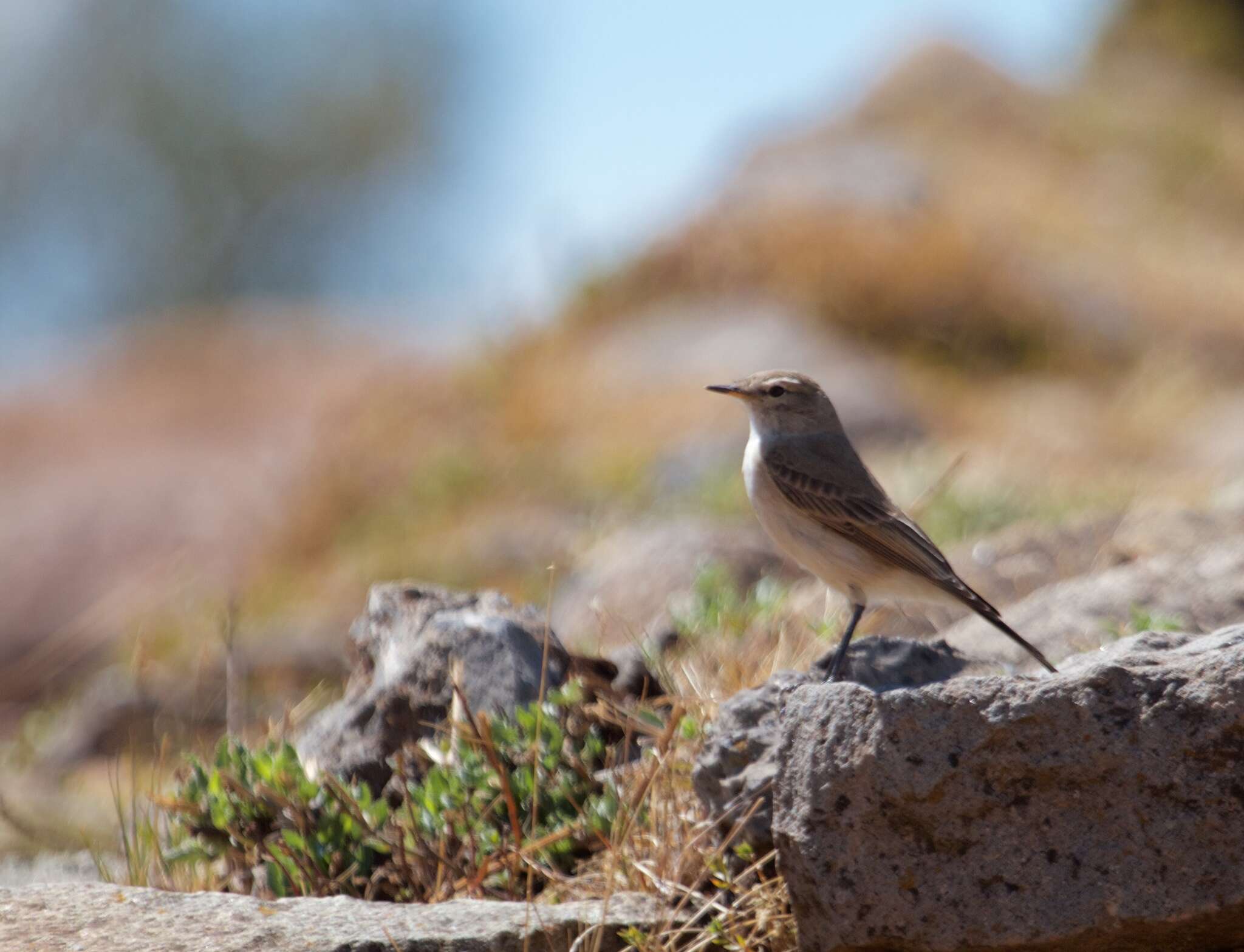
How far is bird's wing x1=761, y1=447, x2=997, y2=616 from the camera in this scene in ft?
14.6

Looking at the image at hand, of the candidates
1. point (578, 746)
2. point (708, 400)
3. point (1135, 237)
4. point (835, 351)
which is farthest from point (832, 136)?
point (578, 746)

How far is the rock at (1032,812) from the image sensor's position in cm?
292

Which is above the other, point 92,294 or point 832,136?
point 92,294

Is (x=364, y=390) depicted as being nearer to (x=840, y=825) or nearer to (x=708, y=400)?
(x=708, y=400)

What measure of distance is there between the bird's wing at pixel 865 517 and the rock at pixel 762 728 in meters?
0.30

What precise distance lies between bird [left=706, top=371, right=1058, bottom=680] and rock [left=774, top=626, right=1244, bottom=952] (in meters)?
1.16

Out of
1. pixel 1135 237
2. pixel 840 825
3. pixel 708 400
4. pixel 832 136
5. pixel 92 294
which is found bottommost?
pixel 840 825

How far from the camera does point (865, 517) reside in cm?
457

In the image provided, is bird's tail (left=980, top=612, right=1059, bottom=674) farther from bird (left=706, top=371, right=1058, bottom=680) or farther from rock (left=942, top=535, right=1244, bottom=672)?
rock (left=942, top=535, right=1244, bottom=672)

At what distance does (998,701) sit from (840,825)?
17.4 inches

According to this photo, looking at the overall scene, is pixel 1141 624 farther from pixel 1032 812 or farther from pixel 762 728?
pixel 1032 812

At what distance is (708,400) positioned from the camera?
14133 millimetres

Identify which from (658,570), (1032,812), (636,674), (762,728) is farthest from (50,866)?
(658,570)

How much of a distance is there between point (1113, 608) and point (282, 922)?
3012 mm
